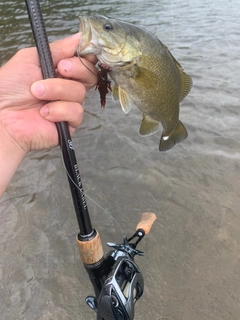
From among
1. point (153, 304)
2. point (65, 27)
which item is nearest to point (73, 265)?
point (153, 304)

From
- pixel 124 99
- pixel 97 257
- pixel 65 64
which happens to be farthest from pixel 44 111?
pixel 97 257

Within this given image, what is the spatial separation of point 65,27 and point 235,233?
24.9ft

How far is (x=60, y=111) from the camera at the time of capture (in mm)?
1645

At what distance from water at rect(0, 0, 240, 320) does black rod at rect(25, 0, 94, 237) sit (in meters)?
1.08

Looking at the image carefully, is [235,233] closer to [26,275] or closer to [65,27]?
[26,275]

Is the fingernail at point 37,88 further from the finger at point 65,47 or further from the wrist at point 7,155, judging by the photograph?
the wrist at point 7,155

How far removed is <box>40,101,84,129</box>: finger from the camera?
5.36 feet

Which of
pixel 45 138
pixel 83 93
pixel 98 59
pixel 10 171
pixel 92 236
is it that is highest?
pixel 98 59

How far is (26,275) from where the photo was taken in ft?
9.40

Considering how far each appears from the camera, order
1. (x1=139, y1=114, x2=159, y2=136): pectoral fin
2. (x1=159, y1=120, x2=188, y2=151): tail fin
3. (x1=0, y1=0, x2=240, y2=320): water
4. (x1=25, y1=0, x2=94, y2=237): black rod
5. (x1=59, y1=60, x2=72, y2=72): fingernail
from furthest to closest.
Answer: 1. (x1=0, y1=0, x2=240, y2=320): water
2. (x1=159, y1=120, x2=188, y2=151): tail fin
3. (x1=139, y1=114, x2=159, y2=136): pectoral fin
4. (x1=59, y1=60, x2=72, y2=72): fingernail
5. (x1=25, y1=0, x2=94, y2=237): black rod

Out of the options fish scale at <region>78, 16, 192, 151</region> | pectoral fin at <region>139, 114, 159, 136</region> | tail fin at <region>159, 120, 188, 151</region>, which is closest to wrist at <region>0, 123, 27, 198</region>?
fish scale at <region>78, 16, 192, 151</region>

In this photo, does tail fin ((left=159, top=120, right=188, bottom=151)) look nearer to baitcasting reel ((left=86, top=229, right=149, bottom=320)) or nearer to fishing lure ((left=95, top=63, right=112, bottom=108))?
fishing lure ((left=95, top=63, right=112, bottom=108))

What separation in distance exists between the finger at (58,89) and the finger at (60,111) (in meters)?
0.03

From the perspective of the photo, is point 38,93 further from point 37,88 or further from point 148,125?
point 148,125
